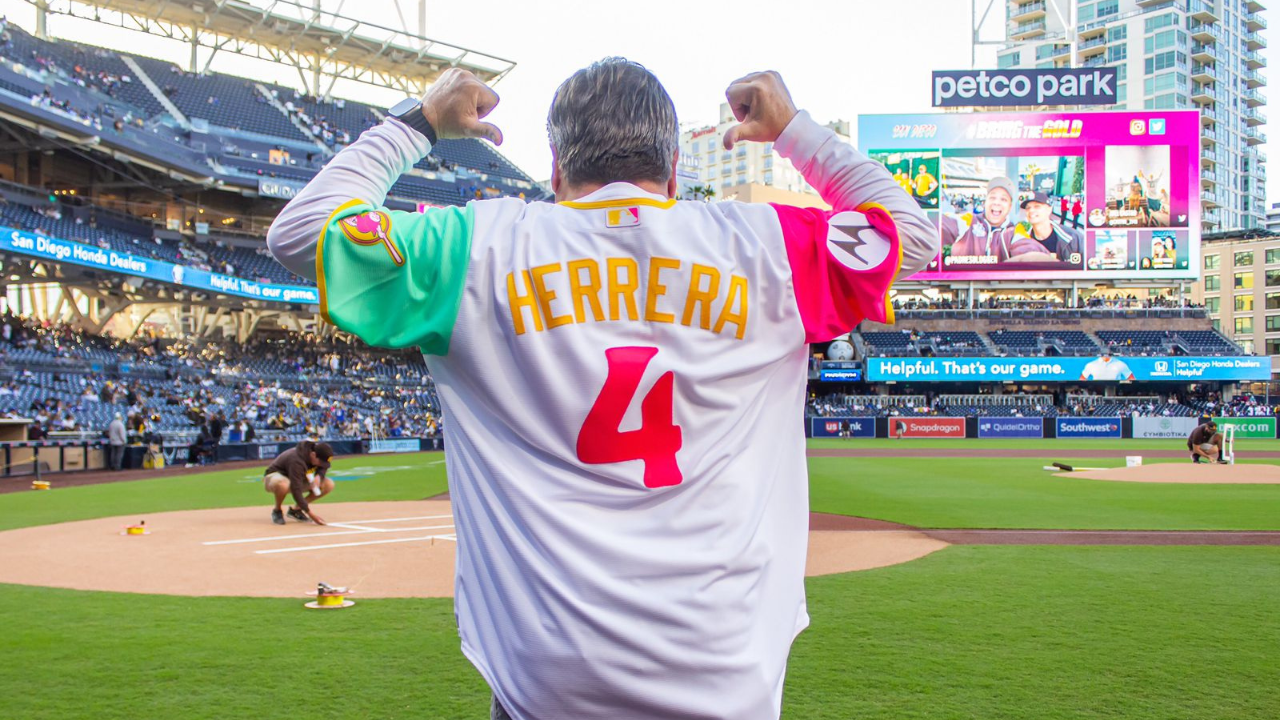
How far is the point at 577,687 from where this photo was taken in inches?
57.1

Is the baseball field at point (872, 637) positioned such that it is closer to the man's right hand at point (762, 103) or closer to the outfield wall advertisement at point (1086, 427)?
the man's right hand at point (762, 103)

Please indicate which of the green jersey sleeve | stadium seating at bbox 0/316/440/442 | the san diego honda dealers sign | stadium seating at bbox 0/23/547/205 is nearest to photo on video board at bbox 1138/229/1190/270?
the san diego honda dealers sign

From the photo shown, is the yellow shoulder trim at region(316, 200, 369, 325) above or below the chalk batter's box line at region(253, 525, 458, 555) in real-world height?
above

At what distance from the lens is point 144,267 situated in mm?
33406

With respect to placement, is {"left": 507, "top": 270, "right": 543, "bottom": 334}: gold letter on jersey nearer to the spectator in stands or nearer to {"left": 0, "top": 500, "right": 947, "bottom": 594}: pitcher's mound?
{"left": 0, "top": 500, "right": 947, "bottom": 594}: pitcher's mound

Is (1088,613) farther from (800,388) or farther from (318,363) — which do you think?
(318,363)

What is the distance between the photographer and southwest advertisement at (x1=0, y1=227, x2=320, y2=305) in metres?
28.1

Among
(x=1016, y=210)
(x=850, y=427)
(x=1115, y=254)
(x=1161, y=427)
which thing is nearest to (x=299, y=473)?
(x=850, y=427)

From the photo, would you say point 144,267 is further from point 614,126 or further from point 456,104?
point 614,126

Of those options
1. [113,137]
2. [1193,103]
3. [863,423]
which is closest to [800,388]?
[113,137]

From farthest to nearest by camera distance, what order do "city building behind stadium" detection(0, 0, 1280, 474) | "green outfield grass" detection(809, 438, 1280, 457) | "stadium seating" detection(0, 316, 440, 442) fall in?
"green outfield grass" detection(809, 438, 1280, 457)
"city building behind stadium" detection(0, 0, 1280, 474)
"stadium seating" detection(0, 316, 440, 442)

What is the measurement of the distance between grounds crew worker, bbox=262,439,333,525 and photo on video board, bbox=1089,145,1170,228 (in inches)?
1815

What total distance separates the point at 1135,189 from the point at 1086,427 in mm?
13344

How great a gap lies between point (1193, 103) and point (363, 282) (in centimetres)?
11134
